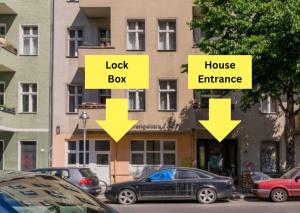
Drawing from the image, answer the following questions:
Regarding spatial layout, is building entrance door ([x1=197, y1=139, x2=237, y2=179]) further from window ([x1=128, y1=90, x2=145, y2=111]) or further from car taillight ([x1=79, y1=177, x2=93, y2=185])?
car taillight ([x1=79, y1=177, x2=93, y2=185])

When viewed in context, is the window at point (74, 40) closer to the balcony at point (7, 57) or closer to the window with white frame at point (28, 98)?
the window with white frame at point (28, 98)

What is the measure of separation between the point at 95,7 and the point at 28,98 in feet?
20.6

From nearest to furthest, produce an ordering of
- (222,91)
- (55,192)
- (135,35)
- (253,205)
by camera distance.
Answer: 1. (55,192)
2. (253,205)
3. (222,91)
4. (135,35)

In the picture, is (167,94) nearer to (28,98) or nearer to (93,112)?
(93,112)

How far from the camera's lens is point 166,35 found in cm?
3120

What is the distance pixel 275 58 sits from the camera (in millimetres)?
23875

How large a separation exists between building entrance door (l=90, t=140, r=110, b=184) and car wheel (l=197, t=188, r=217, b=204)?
10.1 m

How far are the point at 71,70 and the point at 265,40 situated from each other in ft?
40.3

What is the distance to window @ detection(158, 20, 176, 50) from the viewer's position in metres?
31.2

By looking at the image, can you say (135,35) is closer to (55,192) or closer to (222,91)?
(222,91)

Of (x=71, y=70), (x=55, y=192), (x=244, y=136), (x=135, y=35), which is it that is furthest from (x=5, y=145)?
(x=55, y=192)

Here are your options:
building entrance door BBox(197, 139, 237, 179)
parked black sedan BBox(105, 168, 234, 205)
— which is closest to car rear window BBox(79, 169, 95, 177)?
parked black sedan BBox(105, 168, 234, 205)

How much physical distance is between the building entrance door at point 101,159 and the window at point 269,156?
26.8 ft

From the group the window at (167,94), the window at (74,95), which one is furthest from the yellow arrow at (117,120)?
the window at (74,95)
